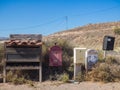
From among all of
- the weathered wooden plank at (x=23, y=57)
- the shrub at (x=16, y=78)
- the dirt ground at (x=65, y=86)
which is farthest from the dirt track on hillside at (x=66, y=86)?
the weathered wooden plank at (x=23, y=57)

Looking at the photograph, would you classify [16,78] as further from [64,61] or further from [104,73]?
[104,73]

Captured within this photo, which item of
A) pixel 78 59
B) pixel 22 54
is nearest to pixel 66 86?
pixel 78 59

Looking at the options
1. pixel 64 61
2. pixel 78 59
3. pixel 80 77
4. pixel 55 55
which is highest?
pixel 55 55

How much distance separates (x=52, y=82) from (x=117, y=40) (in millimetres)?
33248

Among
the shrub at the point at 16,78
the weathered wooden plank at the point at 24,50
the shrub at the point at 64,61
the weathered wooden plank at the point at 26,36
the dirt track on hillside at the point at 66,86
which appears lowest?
the dirt track on hillside at the point at 66,86

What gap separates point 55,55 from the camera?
1150cm

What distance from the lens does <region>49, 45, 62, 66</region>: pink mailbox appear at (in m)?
11.5

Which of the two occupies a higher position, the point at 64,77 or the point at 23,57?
the point at 23,57

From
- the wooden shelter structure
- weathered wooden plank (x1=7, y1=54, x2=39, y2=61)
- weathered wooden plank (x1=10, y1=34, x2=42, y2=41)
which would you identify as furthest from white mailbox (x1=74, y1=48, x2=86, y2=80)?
weathered wooden plank (x1=10, y1=34, x2=42, y2=41)

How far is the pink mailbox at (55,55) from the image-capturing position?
11.5 meters

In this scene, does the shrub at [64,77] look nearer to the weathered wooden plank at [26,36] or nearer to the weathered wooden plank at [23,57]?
the weathered wooden plank at [23,57]

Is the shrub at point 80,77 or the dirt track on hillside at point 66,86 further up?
the shrub at point 80,77

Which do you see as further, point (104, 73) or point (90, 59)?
point (90, 59)

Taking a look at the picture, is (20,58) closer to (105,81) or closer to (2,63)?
(2,63)
